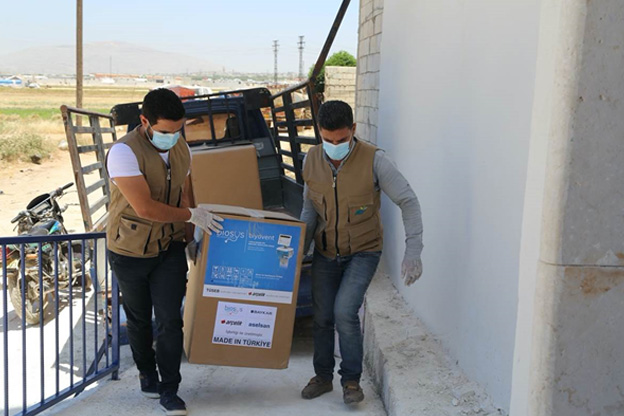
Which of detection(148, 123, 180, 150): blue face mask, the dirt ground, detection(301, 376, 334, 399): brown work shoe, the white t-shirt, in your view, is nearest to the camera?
the white t-shirt

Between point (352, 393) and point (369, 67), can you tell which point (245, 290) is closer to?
point (352, 393)

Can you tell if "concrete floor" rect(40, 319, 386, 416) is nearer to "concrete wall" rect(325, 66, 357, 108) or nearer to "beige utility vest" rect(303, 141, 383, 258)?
"beige utility vest" rect(303, 141, 383, 258)

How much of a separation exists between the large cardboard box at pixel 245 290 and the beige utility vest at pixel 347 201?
17 centimetres

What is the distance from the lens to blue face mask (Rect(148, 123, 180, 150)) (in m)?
3.45

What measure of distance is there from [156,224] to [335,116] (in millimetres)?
1044

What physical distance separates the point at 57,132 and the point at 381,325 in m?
33.3

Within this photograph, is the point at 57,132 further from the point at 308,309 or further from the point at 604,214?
the point at 604,214

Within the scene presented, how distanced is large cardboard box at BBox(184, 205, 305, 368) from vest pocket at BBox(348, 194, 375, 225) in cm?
27

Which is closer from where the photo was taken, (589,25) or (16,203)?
(589,25)

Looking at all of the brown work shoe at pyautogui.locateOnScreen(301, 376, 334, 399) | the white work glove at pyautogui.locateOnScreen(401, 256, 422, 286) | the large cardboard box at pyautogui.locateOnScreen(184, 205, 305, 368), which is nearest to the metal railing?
the large cardboard box at pyautogui.locateOnScreen(184, 205, 305, 368)

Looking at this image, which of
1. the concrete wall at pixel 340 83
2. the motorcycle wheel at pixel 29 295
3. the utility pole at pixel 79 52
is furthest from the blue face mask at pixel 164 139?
the utility pole at pixel 79 52

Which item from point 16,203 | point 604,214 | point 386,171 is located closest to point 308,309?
point 386,171

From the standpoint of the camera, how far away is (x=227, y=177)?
5.95 m

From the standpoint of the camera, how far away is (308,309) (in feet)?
17.5
